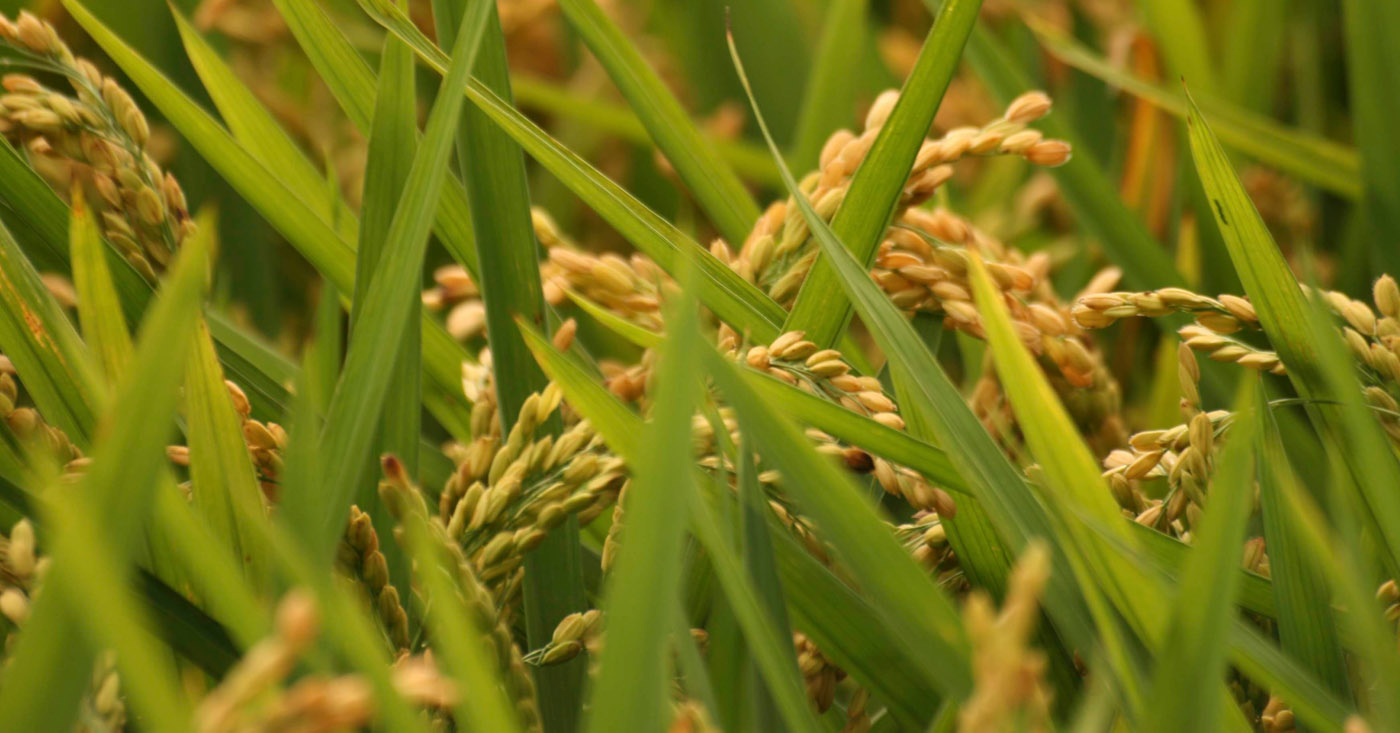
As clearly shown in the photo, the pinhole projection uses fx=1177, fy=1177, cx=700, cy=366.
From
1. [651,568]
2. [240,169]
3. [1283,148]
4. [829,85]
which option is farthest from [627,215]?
[1283,148]

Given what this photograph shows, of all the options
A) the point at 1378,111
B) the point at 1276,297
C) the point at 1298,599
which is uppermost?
the point at 1378,111

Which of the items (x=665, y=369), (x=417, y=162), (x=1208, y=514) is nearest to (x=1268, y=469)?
(x=1208, y=514)

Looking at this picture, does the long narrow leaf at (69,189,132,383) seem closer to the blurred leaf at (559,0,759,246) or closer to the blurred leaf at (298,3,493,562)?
the blurred leaf at (298,3,493,562)

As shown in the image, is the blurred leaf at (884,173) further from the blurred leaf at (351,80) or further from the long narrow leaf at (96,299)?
the long narrow leaf at (96,299)

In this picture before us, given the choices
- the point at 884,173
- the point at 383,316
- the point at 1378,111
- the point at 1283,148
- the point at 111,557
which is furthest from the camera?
the point at 1283,148

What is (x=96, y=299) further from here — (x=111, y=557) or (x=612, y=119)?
(x=612, y=119)

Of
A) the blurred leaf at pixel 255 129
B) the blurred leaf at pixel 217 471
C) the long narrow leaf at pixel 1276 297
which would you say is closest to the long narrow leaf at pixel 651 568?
the blurred leaf at pixel 217 471

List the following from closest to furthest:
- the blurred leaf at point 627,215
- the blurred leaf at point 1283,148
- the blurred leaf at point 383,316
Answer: the blurred leaf at point 383,316 < the blurred leaf at point 627,215 < the blurred leaf at point 1283,148

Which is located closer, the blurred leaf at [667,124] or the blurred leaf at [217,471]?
the blurred leaf at [217,471]
